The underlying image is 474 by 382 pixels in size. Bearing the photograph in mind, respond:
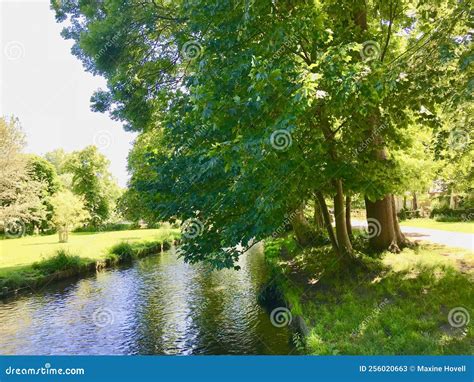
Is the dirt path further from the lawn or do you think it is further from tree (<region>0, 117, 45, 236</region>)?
Answer: tree (<region>0, 117, 45, 236</region>)

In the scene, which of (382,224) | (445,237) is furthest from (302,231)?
(382,224)

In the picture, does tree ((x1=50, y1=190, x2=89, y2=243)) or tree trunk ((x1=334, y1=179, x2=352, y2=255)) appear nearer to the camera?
tree trunk ((x1=334, y1=179, x2=352, y2=255))

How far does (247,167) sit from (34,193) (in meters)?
15.4

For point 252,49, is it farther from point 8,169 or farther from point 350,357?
point 8,169

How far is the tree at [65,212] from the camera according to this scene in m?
24.2

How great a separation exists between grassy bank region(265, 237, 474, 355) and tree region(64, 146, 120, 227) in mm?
19758

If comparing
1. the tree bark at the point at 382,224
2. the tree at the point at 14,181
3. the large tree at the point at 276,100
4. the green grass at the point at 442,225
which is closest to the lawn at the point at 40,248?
the tree at the point at 14,181

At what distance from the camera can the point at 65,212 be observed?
24562 millimetres

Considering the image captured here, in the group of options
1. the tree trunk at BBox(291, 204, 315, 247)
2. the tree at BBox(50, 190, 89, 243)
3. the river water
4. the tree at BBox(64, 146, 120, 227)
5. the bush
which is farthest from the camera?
the tree at BBox(64, 146, 120, 227)

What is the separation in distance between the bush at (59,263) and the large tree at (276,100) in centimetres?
853

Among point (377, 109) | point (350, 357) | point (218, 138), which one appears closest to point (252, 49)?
point (218, 138)

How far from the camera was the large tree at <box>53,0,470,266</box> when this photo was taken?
6.97 metres

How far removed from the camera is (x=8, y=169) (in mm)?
17156

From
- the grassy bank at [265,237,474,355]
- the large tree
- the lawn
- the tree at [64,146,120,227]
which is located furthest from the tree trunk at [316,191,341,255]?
the tree at [64,146,120,227]
